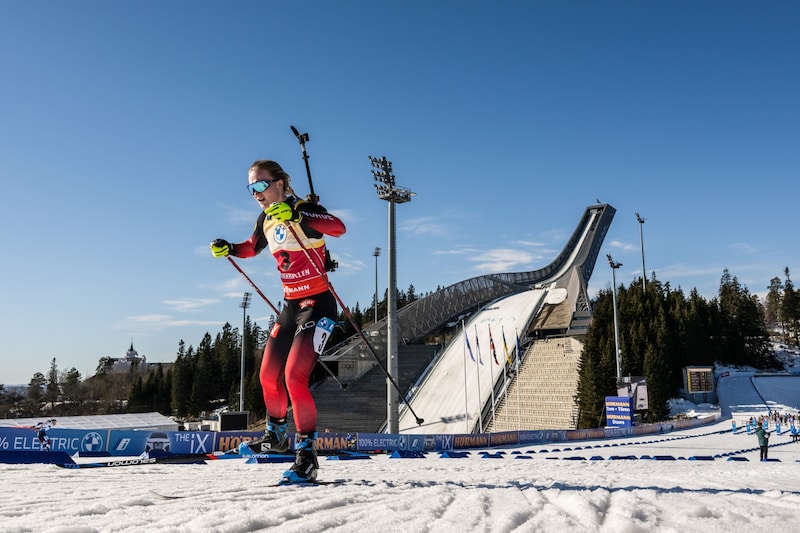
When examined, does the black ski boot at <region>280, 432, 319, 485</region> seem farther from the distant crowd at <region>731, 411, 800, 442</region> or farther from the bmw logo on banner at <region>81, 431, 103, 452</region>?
the distant crowd at <region>731, 411, 800, 442</region>

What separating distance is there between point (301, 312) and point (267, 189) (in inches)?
58.7

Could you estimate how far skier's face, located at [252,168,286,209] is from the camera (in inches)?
258

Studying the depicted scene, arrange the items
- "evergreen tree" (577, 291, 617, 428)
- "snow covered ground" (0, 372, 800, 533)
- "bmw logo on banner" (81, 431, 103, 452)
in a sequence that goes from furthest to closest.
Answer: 1. "evergreen tree" (577, 291, 617, 428)
2. "bmw logo on banner" (81, 431, 103, 452)
3. "snow covered ground" (0, 372, 800, 533)

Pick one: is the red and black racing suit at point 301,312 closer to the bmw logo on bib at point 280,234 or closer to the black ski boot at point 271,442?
the bmw logo on bib at point 280,234

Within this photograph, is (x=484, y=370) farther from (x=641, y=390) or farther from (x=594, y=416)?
(x=641, y=390)

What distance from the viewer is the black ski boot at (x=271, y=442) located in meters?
6.14

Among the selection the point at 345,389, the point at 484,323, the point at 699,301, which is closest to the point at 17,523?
the point at 345,389

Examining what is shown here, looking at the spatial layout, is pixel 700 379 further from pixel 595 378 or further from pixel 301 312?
pixel 301 312

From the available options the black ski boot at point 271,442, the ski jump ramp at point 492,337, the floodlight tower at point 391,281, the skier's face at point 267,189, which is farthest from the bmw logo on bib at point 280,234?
the ski jump ramp at point 492,337

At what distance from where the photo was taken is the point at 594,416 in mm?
38375

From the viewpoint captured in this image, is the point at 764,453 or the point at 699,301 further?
the point at 699,301

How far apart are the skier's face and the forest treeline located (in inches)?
937

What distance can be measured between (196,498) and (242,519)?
125 centimetres

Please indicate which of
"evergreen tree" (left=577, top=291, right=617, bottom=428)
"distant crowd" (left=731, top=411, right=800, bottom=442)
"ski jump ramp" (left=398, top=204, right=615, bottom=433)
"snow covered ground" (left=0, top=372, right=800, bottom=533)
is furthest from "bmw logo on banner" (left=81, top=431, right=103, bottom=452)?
"evergreen tree" (left=577, top=291, right=617, bottom=428)
